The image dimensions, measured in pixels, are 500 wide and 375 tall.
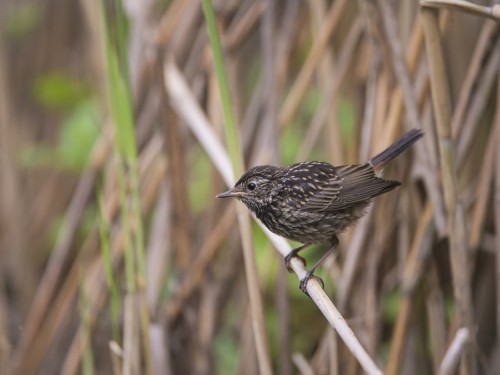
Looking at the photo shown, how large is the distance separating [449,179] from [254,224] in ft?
4.97

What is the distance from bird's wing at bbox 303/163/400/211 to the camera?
3.01 metres

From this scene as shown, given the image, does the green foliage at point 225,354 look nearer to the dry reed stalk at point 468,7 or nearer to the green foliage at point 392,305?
the green foliage at point 392,305

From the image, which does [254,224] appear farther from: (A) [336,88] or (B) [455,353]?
(B) [455,353]

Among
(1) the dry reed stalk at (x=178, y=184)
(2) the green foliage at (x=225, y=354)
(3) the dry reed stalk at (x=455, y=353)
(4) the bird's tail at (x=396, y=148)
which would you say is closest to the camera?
(3) the dry reed stalk at (x=455, y=353)

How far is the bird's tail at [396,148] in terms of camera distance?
2822 mm

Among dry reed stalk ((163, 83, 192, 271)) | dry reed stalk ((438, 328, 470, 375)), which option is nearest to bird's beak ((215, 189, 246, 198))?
dry reed stalk ((163, 83, 192, 271))

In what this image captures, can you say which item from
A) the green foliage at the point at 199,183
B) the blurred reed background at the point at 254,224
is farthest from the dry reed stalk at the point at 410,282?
the green foliage at the point at 199,183

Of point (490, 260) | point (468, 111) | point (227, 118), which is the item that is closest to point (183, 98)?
point (227, 118)

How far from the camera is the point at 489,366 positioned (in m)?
3.43

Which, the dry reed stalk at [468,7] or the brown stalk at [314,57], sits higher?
the brown stalk at [314,57]

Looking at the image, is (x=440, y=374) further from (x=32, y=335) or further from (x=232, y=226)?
(x=32, y=335)

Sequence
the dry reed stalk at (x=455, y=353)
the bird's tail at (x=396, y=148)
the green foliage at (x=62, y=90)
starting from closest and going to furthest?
the dry reed stalk at (x=455, y=353), the bird's tail at (x=396, y=148), the green foliage at (x=62, y=90)

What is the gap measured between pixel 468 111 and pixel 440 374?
1043 mm

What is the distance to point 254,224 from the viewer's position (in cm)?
405
